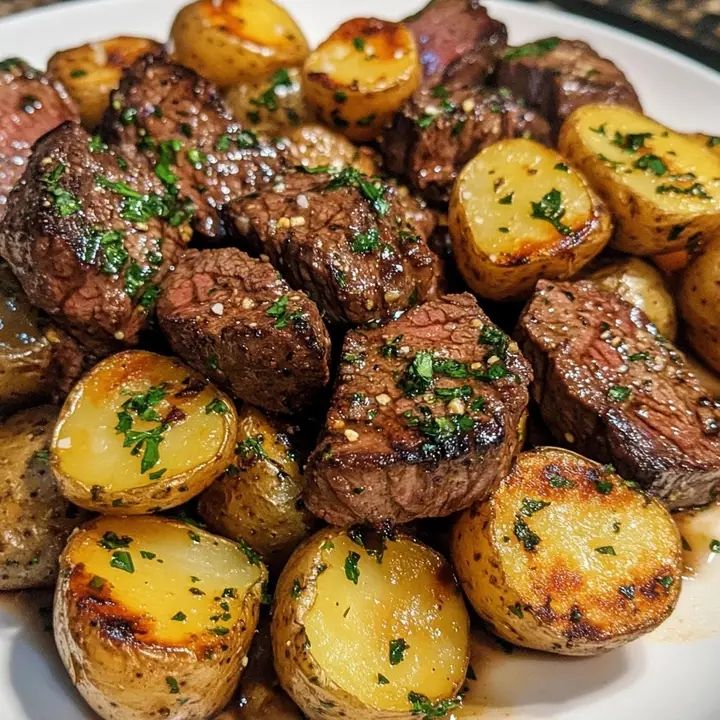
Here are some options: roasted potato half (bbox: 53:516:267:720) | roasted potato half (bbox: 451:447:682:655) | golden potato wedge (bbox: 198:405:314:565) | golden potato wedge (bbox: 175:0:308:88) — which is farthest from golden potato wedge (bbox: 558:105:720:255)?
roasted potato half (bbox: 53:516:267:720)

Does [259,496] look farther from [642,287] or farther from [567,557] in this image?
[642,287]

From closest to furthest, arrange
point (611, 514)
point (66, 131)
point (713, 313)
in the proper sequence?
point (611, 514) → point (66, 131) → point (713, 313)

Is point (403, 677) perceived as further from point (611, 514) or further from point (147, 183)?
point (147, 183)

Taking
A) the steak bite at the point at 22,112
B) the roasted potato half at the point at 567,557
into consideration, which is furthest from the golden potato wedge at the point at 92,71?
the roasted potato half at the point at 567,557

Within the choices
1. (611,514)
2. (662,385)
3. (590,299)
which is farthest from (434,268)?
(611,514)

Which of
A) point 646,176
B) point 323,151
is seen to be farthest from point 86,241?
point 646,176

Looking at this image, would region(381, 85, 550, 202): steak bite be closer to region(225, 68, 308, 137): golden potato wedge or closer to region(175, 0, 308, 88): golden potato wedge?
region(225, 68, 308, 137): golden potato wedge
